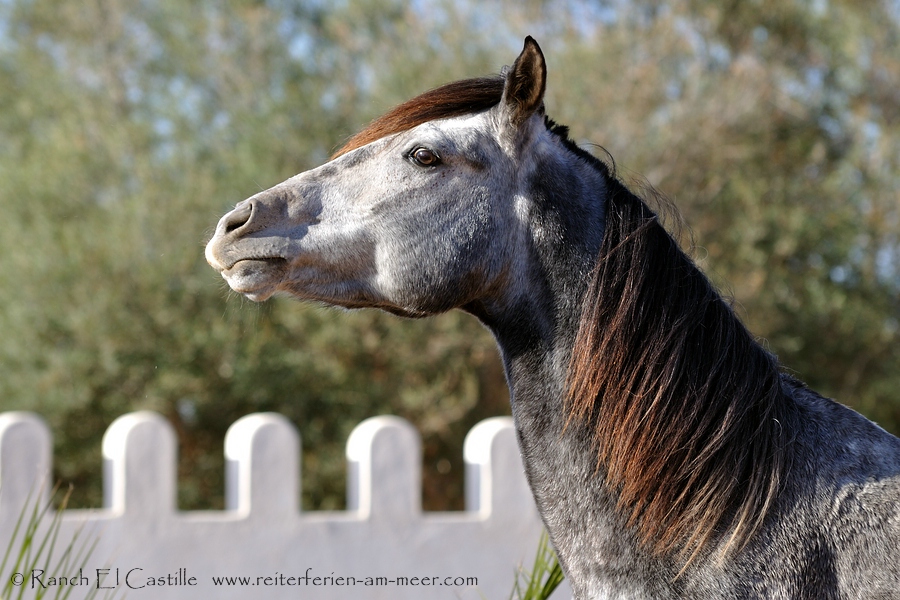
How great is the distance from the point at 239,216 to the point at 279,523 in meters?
3.57

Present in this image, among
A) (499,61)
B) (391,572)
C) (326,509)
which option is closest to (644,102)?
(499,61)

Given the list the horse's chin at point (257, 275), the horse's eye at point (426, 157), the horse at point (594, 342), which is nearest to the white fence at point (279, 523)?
the horse's chin at point (257, 275)

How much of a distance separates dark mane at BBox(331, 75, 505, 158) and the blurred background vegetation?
795cm

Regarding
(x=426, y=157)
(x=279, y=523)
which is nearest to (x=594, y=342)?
(x=426, y=157)

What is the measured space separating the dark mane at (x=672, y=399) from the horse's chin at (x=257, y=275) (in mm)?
713

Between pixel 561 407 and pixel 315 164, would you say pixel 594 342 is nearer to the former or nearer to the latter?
pixel 561 407

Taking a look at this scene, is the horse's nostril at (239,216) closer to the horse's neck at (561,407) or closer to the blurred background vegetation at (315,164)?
the horse's neck at (561,407)

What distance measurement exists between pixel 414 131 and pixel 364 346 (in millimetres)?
8742

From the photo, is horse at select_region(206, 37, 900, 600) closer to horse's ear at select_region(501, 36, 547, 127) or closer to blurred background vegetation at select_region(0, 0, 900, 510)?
horse's ear at select_region(501, 36, 547, 127)

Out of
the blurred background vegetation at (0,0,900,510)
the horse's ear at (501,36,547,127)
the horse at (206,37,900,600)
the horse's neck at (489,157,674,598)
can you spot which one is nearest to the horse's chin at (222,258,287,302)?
the horse at (206,37,900,600)

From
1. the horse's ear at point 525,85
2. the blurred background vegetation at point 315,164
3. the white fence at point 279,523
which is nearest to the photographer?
the horse's ear at point 525,85

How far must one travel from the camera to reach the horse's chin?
2209mm

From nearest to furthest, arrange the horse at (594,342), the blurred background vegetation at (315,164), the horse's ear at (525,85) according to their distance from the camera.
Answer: the horse at (594,342) → the horse's ear at (525,85) → the blurred background vegetation at (315,164)

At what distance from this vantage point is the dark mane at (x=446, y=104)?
2355mm
